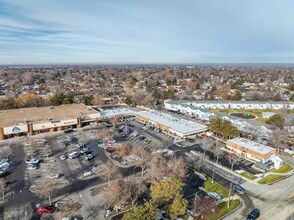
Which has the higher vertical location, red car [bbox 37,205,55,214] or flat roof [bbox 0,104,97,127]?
flat roof [bbox 0,104,97,127]

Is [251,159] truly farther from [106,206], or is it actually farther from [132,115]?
[132,115]

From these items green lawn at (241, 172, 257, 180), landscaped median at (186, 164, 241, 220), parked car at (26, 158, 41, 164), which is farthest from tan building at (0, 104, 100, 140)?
green lawn at (241, 172, 257, 180)

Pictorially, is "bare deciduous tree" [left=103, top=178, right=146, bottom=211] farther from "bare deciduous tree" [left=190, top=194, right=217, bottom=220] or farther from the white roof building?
the white roof building

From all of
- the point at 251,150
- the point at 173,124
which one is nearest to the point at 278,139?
the point at 251,150

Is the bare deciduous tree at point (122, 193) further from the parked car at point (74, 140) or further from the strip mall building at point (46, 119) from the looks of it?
the strip mall building at point (46, 119)

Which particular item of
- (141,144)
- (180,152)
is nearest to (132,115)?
(141,144)

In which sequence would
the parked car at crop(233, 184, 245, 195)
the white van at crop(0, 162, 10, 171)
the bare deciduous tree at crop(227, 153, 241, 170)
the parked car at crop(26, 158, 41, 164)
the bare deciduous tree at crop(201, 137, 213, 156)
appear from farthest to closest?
1. the bare deciduous tree at crop(201, 137, 213, 156)
2. the bare deciduous tree at crop(227, 153, 241, 170)
3. the parked car at crop(26, 158, 41, 164)
4. the white van at crop(0, 162, 10, 171)
5. the parked car at crop(233, 184, 245, 195)

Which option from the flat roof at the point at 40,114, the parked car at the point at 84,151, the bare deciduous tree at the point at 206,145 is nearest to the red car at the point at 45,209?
the parked car at the point at 84,151
